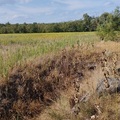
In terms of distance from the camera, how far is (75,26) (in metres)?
67.5

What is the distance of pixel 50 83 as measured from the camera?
9.73 meters

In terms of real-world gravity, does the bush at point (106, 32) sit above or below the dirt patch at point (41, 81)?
above

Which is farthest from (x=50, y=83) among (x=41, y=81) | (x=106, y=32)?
(x=106, y=32)

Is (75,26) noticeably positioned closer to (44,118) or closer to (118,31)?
(118,31)

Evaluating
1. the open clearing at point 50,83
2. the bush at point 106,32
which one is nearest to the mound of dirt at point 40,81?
the open clearing at point 50,83

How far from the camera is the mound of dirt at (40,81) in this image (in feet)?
28.5

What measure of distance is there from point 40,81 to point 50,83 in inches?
11.8

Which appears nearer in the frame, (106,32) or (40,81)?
(40,81)

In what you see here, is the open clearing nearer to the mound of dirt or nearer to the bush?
the mound of dirt

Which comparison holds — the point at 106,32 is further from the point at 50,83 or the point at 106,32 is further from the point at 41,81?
the point at 41,81

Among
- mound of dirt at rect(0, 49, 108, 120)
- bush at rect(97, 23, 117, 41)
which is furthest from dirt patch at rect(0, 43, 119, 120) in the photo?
bush at rect(97, 23, 117, 41)

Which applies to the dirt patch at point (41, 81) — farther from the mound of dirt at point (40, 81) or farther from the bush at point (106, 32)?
the bush at point (106, 32)

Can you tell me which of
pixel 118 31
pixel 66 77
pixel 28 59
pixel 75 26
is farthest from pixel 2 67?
pixel 75 26

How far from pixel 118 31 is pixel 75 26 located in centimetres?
4794
